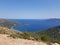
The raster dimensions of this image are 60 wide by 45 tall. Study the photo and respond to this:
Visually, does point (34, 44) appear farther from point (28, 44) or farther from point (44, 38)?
point (44, 38)

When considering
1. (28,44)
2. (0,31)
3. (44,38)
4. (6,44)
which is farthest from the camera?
(0,31)

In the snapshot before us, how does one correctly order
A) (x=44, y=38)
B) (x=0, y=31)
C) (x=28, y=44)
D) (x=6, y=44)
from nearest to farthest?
(x=6, y=44) < (x=28, y=44) < (x=44, y=38) < (x=0, y=31)

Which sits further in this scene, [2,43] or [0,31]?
[0,31]

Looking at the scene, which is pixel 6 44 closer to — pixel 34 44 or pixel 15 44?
pixel 15 44

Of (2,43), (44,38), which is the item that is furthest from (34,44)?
(44,38)

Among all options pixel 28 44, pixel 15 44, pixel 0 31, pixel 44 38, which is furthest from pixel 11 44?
pixel 0 31

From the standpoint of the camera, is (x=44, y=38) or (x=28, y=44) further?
Answer: (x=44, y=38)

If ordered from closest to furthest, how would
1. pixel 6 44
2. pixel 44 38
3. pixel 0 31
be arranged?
pixel 6 44 → pixel 44 38 → pixel 0 31

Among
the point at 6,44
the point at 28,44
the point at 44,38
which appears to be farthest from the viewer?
the point at 44,38

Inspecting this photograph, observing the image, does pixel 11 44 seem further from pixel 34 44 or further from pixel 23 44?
pixel 34 44
